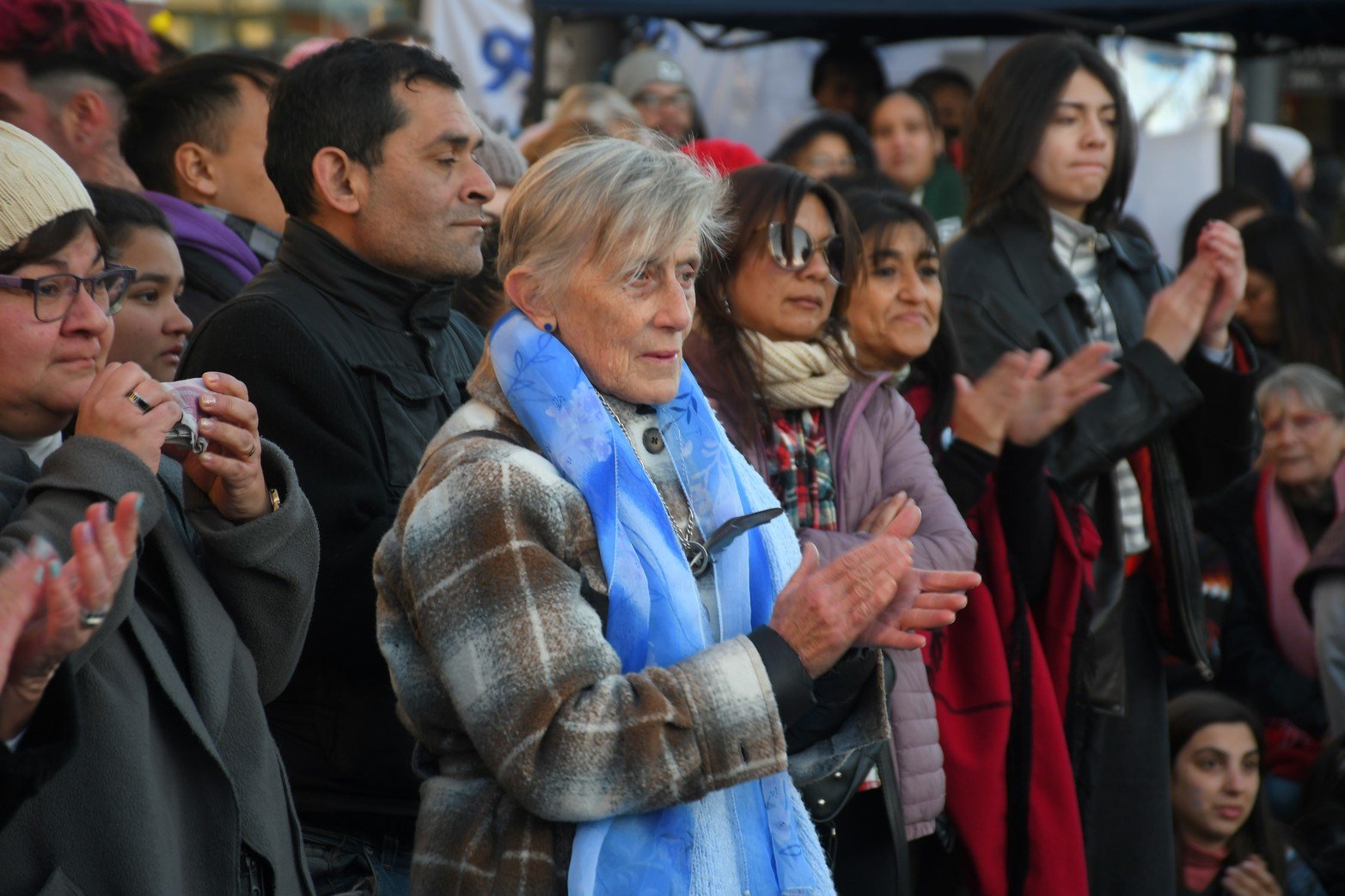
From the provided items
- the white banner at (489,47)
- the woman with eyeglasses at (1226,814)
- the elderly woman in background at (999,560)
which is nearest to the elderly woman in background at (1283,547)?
the woman with eyeglasses at (1226,814)

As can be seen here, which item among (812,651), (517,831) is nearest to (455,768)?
(517,831)

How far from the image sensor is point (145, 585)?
97.5 inches

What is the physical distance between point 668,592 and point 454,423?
0.44 m

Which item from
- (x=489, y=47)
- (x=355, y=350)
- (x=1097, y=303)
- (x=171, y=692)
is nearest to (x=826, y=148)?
(x=1097, y=303)

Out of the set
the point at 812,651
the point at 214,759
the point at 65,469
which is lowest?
the point at 214,759

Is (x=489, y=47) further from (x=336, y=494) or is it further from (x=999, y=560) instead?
(x=336, y=494)

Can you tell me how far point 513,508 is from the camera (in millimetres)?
2459

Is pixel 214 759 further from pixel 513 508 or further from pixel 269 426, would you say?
pixel 269 426

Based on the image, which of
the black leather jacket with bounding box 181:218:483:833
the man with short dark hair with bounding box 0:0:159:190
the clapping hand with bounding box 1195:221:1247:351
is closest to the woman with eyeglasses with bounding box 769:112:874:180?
the clapping hand with bounding box 1195:221:1247:351

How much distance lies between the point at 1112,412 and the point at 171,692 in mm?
2708

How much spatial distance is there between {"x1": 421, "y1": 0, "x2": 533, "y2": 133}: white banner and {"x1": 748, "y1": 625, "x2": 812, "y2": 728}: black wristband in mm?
6660

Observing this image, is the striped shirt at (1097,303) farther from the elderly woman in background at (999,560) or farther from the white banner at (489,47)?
the white banner at (489,47)

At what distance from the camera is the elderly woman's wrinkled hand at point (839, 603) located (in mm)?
2520

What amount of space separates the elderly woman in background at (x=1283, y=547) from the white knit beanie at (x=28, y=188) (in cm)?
441
